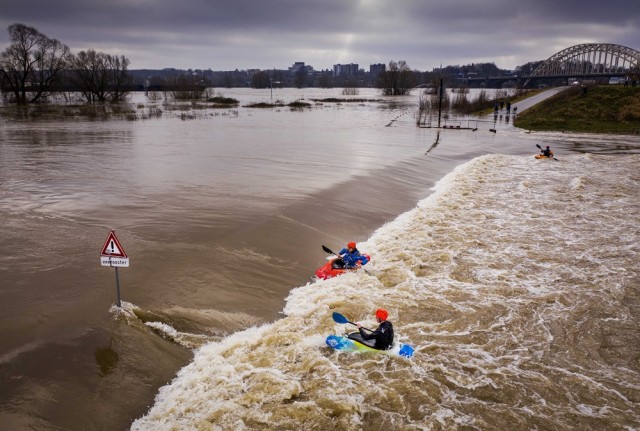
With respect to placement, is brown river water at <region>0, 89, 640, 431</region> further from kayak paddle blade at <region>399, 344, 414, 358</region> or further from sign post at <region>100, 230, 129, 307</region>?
sign post at <region>100, 230, 129, 307</region>

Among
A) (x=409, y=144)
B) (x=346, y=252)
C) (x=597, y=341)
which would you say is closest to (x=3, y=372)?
(x=346, y=252)

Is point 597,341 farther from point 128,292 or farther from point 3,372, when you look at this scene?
point 3,372

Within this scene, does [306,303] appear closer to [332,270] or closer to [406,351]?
[332,270]

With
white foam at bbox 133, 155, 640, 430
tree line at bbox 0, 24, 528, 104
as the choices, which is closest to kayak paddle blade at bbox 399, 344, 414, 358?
white foam at bbox 133, 155, 640, 430

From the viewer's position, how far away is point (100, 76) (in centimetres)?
8638

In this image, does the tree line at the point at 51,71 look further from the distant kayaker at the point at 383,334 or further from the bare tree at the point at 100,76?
the distant kayaker at the point at 383,334

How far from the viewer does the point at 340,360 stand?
7617 millimetres

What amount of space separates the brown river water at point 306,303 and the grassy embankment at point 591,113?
2972cm

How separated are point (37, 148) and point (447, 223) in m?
29.4

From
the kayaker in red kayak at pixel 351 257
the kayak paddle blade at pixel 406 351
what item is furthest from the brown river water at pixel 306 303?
the kayaker in red kayak at pixel 351 257

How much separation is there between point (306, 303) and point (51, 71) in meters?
87.7

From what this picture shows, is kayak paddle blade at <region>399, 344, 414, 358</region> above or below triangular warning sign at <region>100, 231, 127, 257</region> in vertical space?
below

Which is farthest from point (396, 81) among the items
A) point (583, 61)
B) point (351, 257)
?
point (351, 257)

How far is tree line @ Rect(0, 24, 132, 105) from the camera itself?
7169cm
